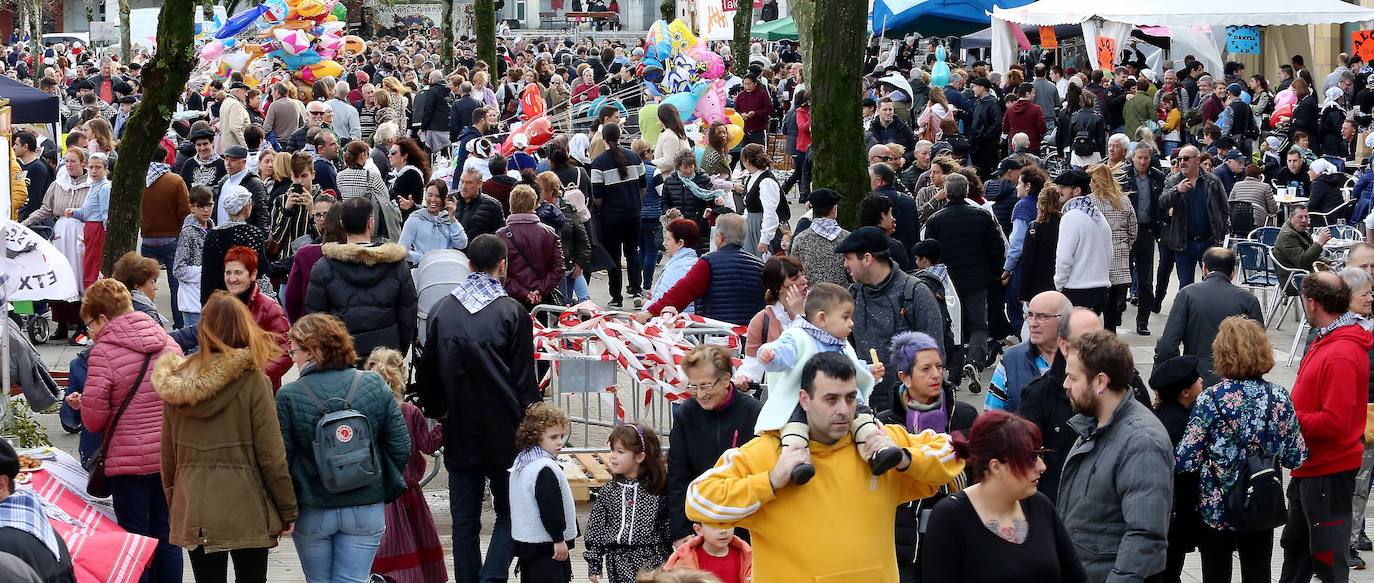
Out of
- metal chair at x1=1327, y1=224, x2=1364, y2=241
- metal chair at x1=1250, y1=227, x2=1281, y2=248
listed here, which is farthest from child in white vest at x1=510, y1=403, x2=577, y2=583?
metal chair at x1=1250, y1=227, x2=1281, y2=248

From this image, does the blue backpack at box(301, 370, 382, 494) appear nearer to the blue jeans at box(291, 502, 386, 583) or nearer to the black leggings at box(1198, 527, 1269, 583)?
the blue jeans at box(291, 502, 386, 583)

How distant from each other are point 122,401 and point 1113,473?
4.08 m

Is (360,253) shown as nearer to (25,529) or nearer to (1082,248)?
(25,529)

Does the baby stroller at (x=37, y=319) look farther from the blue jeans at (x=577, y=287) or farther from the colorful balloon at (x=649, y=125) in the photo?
the colorful balloon at (x=649, y=125)

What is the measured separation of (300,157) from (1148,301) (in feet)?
23.5

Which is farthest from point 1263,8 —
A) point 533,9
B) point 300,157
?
point 533,9

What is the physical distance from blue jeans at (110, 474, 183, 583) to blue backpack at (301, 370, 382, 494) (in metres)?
1.10

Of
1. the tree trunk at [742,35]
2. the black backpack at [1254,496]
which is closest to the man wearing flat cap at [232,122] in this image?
the tree trunk at [742,35]

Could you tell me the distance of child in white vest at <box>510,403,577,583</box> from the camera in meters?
6.54

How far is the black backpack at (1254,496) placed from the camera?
5.93 meters

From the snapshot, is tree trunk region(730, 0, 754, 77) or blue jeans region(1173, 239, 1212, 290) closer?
blue jeans region(1173, 239, 1212, 290)

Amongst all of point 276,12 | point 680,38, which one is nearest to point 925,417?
point 680,38

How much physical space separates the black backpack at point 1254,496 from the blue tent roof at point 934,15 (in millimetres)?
25015

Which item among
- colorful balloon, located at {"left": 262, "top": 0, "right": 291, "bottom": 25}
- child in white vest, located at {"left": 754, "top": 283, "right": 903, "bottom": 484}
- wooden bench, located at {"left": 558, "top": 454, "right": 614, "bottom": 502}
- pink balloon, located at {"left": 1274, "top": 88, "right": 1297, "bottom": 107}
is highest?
colorful balloon, located at {"left": 262, "top": 0, "right": 291, "bottom": 25}
